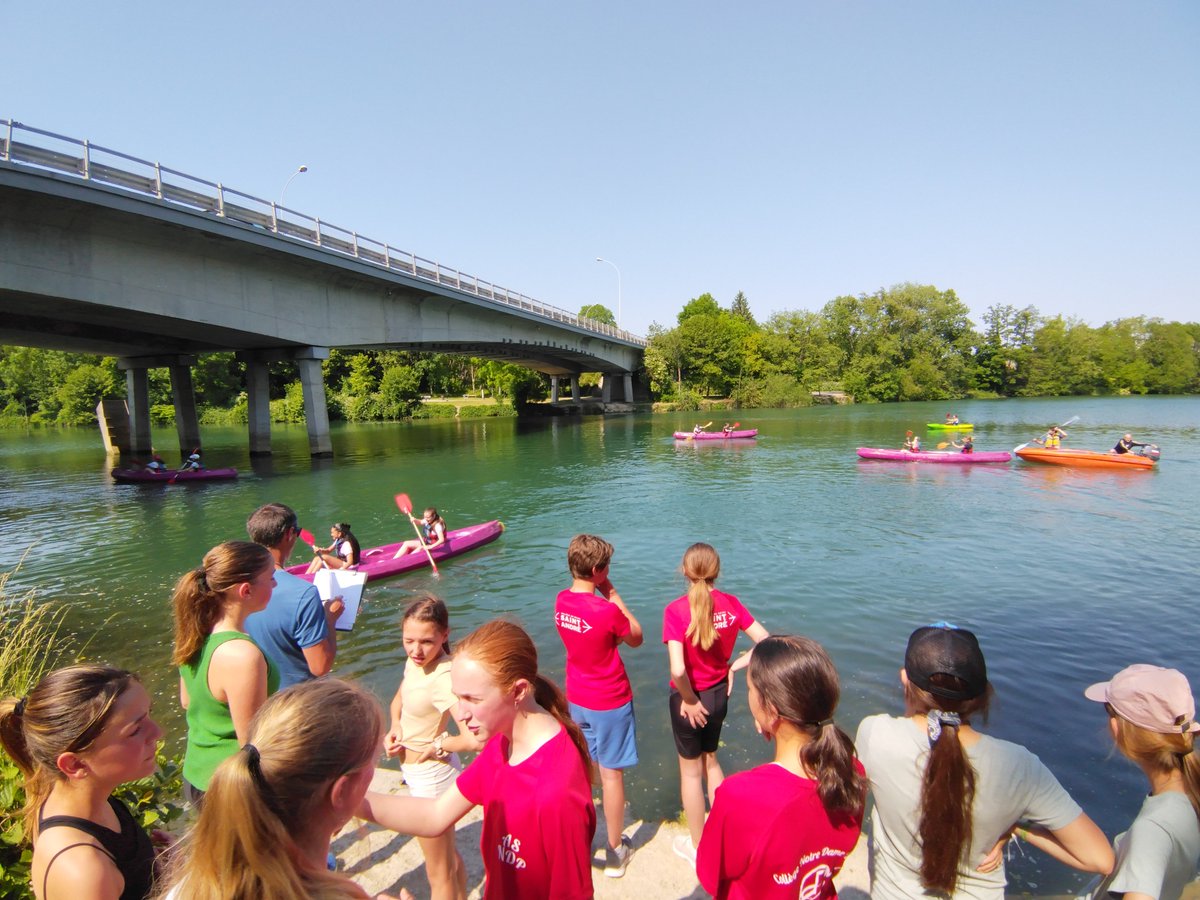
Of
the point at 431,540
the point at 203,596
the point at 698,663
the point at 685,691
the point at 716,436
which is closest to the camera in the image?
the point at 203,596

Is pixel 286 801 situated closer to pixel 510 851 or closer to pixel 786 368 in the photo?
pixel 510 851

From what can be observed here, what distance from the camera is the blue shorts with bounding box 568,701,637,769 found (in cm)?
390

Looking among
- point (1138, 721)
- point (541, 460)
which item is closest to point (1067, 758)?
point (1138, 721)

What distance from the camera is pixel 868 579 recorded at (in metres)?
11.1

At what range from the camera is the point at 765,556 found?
504 inches

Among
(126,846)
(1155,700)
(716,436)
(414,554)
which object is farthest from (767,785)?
(716,436)

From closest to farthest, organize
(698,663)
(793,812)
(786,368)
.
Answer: (793,812), (698,663), (786,368)

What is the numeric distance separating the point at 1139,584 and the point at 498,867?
A: 12882 mm

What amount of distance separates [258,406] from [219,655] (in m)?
32.4

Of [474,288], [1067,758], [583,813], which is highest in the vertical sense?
[474,288]

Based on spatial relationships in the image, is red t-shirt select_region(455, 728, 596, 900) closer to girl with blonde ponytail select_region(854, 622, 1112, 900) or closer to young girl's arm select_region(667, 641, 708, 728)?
girl with blonde ponytail select_region(854, 622, 1112, 900)

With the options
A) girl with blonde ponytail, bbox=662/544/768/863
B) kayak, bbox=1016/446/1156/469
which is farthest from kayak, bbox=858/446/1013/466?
girl with blonde ponytail, bbox=662/544/768/863

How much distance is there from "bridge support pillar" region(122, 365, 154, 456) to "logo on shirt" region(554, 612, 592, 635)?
3942 cm

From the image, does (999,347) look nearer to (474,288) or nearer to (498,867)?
(474,288)
